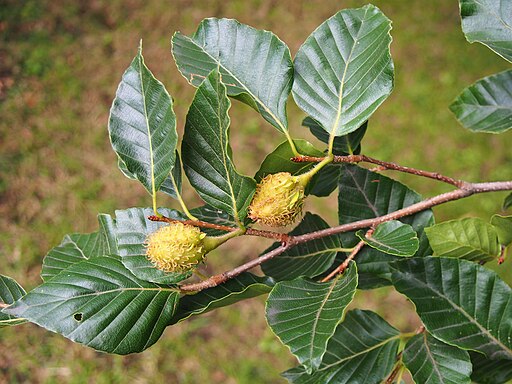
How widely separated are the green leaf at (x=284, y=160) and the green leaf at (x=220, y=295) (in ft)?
0.50

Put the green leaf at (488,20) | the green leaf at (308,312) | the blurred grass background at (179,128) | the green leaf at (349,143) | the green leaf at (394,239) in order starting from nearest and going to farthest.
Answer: the green leaf at (308,312) → the green leaf at (394,239) → the green leaf at (488,20) → the green leaf at (349,143) → the blurred grass background at (179,128)

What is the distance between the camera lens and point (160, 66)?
3.17 meters

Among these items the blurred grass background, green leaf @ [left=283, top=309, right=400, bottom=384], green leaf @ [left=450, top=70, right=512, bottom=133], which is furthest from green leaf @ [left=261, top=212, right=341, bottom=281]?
the blurred grass background

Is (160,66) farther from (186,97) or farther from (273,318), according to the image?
(273,318)

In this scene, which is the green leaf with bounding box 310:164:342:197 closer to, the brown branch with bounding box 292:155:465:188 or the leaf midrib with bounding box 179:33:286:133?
the brown branch with bounding box 292:155:465:188

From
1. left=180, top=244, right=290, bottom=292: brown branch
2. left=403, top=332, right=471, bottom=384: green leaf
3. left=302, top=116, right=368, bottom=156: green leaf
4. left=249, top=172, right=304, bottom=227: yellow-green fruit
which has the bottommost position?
left=403, top=332, right=471, bottom=384: green leaf

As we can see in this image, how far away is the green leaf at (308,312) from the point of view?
71 centimetres

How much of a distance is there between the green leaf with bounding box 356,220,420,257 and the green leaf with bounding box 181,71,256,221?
20 cm

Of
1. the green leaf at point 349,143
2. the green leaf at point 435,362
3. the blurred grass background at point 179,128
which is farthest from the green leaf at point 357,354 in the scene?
the blurred grass background at point 179,128

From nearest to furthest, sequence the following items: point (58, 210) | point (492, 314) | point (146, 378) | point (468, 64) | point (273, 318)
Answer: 1. point (273, 318)
2. point (492, 314)
3. point (146, 378)
4. point (58, 210)
5. point (468, 64)

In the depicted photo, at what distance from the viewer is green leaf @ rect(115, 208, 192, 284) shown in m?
0.80

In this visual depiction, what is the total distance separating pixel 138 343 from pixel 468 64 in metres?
2.66

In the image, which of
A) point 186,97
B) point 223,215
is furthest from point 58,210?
point 223,215

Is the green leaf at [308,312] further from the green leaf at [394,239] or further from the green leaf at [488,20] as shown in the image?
the green leaf at [488,20]
